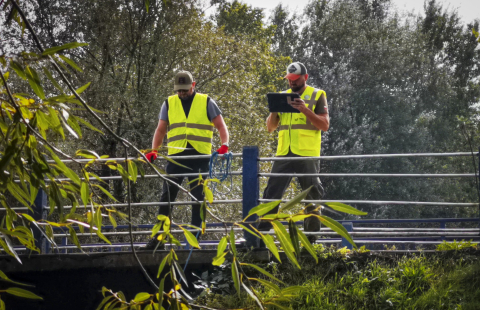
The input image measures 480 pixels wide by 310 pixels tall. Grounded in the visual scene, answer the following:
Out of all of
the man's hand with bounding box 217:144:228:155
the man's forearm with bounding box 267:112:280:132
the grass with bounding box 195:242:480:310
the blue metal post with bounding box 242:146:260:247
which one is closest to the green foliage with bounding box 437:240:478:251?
the grass with bounding box 195:242:480:310

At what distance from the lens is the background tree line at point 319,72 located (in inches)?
659

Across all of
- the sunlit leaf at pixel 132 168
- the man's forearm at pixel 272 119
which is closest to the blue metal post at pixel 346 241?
the man's forearm at pixel 272 119

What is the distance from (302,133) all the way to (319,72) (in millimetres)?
26871

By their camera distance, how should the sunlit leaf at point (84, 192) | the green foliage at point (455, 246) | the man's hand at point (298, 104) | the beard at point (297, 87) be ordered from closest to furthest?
1. the sunlit leaf at point (84, 192)
2. the green foliage at point (455, 246)
3. the man's hand at point (298, 104)
4. the beard at point (297, 87)

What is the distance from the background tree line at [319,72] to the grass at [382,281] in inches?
409

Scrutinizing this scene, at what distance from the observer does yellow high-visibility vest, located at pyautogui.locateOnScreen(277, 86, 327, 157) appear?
6.50m

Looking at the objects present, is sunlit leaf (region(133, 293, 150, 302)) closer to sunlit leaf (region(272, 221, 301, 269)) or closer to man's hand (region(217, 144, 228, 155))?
sunlit leaf (region(272, 221, 301, 269))

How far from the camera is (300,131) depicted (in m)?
6.52

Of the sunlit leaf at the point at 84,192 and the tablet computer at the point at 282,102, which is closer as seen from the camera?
the sunlit leaf at the point at 84,192

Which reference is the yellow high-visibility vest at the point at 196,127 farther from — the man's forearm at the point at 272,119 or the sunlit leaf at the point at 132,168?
the sunlit leaf at the point at 132,168

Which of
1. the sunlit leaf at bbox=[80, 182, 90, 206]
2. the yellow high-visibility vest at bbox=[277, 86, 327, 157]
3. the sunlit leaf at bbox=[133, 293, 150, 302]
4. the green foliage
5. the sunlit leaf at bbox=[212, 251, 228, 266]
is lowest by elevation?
the green foliage

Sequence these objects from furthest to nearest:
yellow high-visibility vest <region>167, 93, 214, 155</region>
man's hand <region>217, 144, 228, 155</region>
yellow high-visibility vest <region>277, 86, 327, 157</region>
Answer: yellow high-visibility vest <region>167, 93, 214, 155</region>, yellow high-visibility vest <region>277, 86, 327, 157</region>, man's hand <region>217, 144, 228, 155</region>

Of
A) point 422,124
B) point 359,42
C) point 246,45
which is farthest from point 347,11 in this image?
point 246,45

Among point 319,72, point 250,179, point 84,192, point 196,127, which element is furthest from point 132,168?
point 319,72
